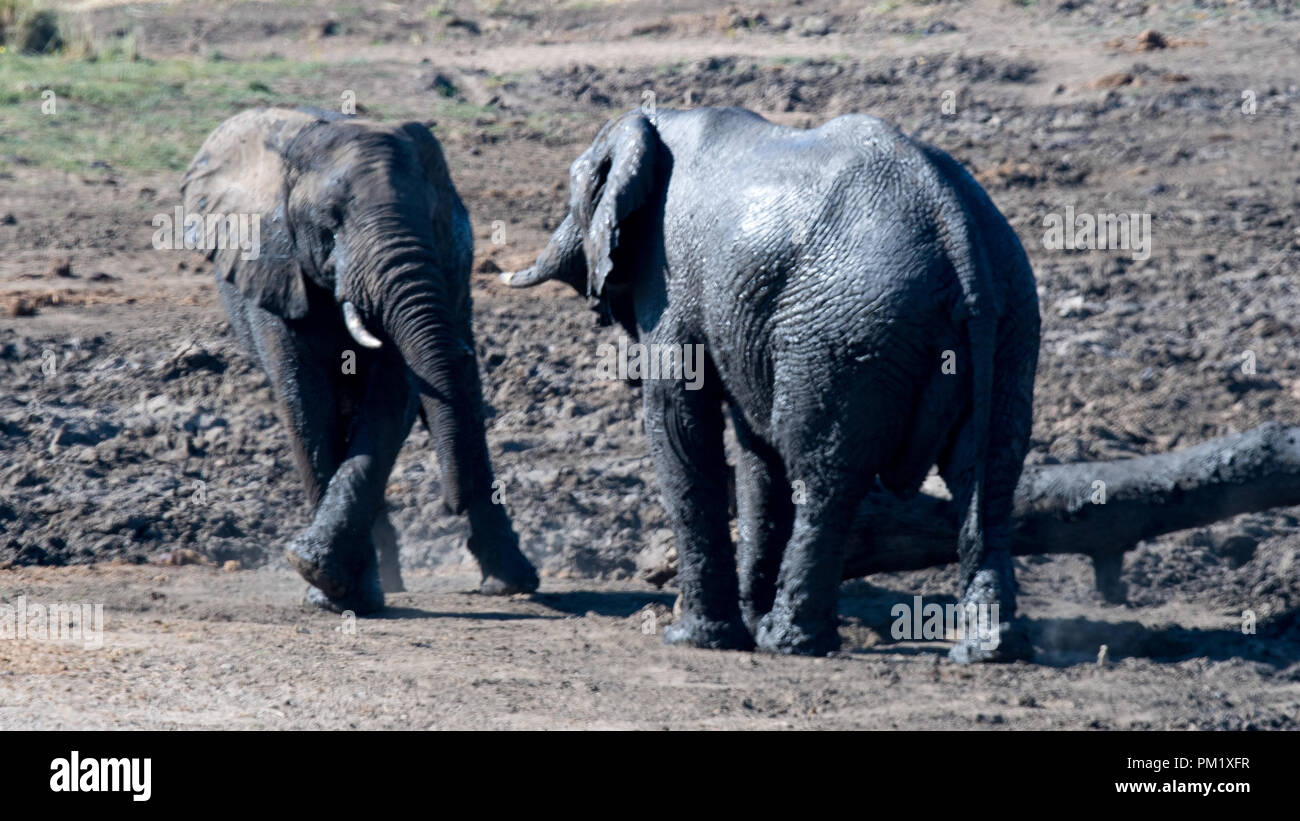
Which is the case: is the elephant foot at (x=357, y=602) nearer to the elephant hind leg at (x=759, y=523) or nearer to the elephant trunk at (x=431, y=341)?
the elephant trunk at (x=431, y=341)

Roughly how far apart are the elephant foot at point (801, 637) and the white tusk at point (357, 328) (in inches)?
91.4

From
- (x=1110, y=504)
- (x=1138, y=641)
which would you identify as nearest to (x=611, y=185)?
(x=1110, y=504)

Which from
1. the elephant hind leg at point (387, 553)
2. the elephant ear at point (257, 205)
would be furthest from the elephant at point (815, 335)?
the elephant hind leg at point (387, 553)

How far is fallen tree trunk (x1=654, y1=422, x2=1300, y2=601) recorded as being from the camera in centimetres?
765

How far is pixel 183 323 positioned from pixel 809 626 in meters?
7.69

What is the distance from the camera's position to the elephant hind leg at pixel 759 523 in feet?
25.0

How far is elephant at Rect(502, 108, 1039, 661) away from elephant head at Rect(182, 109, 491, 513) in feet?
3.26

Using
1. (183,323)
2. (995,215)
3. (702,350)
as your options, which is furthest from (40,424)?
(995,215)

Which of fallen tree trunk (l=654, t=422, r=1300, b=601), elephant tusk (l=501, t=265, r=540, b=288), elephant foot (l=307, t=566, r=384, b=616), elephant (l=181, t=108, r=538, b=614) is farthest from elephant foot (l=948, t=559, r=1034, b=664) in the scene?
elephant foot (l=307, t=566, r=384, b=616)

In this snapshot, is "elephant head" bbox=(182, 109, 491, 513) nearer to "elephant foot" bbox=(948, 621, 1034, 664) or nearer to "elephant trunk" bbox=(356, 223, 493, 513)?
"elephant trunk" bbox=(356, 223, 493, 513)

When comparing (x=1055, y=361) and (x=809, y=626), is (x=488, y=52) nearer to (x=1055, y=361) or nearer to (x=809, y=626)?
(x=1055, y=361)

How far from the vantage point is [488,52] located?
22594 mm

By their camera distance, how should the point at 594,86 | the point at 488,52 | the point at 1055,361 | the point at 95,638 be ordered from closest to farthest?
the point at 95,638 → the point at 1055,361 → the point at 594,86 → the point at 488,52
